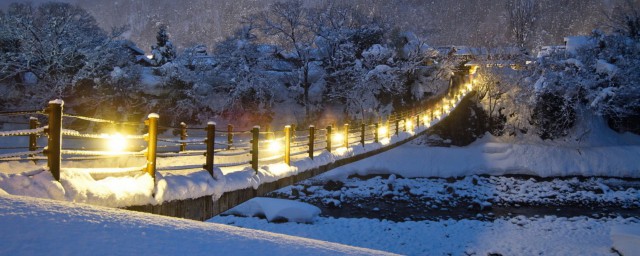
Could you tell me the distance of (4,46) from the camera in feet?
89.5

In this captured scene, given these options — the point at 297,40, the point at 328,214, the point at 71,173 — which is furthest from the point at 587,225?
the point at 297,40

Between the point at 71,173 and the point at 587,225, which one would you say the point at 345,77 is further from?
the point at 71,173

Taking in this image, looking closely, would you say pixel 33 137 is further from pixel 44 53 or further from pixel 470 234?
pixel 44 53

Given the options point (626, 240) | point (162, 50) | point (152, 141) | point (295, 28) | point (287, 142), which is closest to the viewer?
point (152, 141)

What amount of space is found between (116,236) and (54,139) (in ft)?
6.96

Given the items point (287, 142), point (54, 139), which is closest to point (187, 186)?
point (54, 139)

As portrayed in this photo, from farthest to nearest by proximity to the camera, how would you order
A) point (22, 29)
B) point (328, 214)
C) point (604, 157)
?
1. point (22, 29)
2. point (604, 157)
3. point (328, 214)

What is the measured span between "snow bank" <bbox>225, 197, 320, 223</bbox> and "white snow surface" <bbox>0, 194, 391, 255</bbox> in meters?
12.0

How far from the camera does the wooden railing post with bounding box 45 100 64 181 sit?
422 cm

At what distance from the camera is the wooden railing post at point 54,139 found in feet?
13.9

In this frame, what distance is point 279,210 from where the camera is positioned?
15367 mm

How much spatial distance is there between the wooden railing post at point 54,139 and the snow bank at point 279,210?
1136 cm

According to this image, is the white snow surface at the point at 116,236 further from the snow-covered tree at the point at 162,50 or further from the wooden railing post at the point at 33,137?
the snow-covered tree at the point at 162,50

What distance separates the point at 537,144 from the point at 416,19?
548 inches
